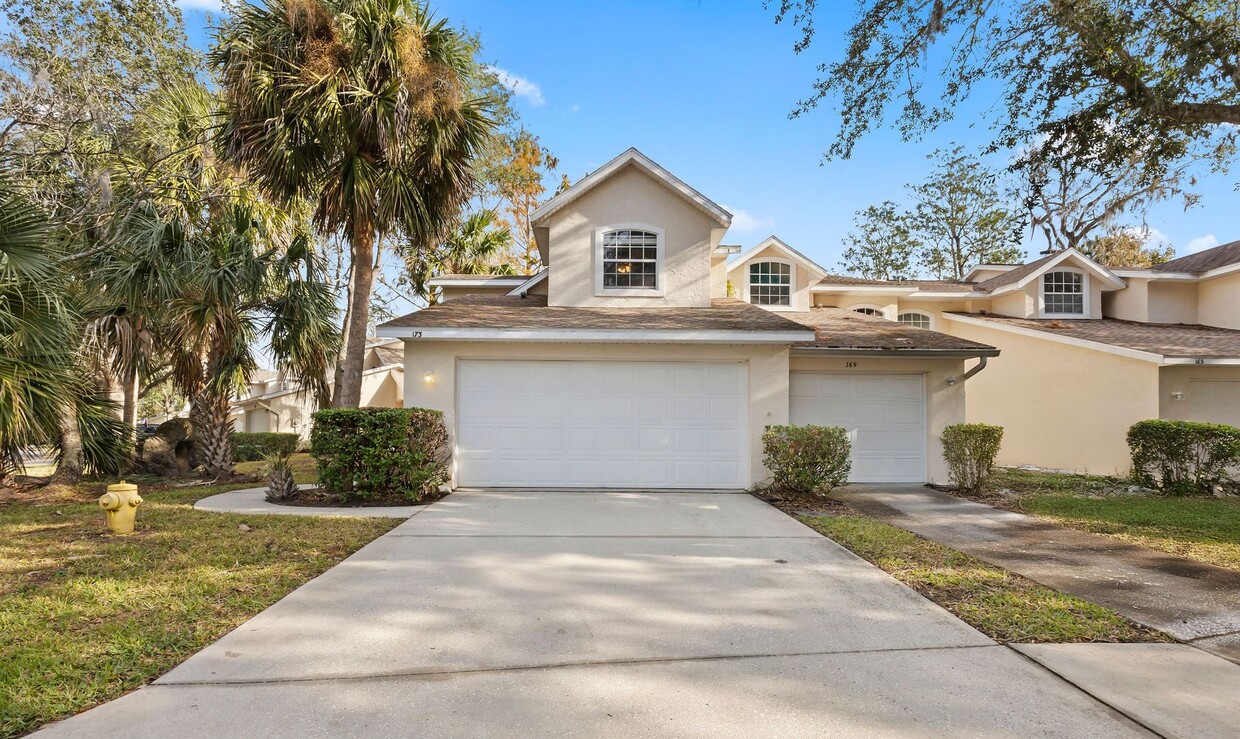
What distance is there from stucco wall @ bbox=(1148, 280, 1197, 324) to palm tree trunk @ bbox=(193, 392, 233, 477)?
23477mm

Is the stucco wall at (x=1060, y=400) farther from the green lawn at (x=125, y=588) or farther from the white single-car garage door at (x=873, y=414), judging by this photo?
the green lawn at (x=125, y=588)

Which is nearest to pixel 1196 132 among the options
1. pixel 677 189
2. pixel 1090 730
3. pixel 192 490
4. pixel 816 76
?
pixel 816 76

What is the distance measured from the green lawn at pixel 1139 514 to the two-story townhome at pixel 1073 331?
114 inches

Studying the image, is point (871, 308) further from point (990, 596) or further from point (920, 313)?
point (990, 596)

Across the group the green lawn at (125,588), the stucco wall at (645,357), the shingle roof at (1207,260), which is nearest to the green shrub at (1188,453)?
the stucco wall at (645,357)

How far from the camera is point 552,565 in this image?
5449 millimetres

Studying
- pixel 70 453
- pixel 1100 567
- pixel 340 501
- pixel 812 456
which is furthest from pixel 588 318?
pixel 70 453

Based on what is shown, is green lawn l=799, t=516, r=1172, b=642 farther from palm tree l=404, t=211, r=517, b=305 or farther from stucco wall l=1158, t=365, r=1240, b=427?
palm tree l=404, t=211, r=517, b=305

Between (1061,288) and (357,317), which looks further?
(1061,288)

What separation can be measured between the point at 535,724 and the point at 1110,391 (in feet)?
51.4

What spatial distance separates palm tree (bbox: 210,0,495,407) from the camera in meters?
8.88

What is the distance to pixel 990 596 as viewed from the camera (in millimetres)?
4676

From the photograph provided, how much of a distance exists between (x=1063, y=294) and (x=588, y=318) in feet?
49.7

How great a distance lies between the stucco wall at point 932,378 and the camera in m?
10.8
